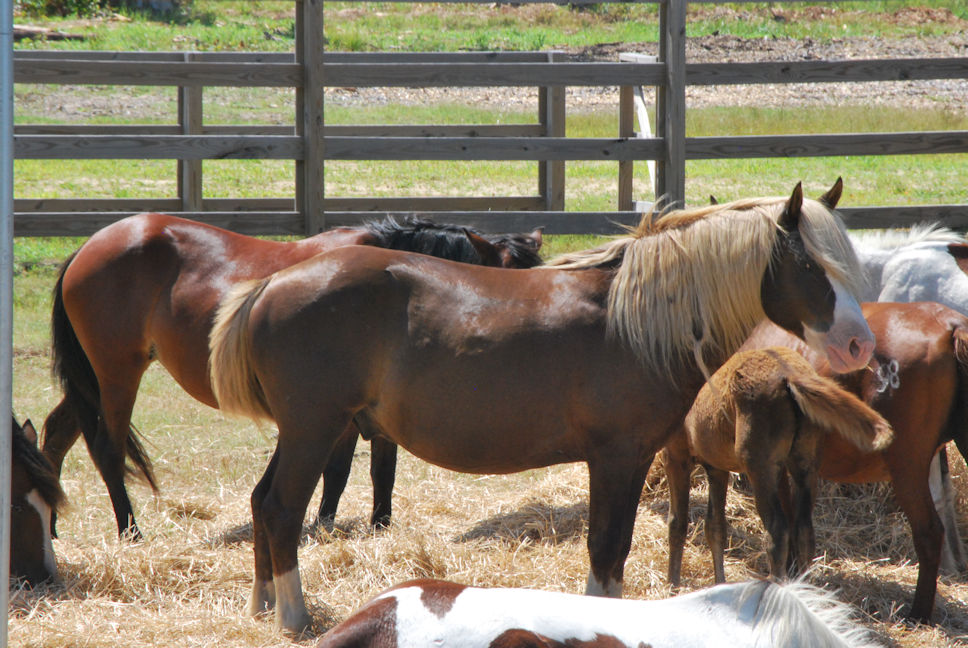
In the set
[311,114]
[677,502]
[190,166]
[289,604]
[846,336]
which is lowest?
[289,604]

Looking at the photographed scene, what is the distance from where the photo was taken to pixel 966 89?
780 inches

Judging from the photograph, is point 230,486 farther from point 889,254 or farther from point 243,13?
point 243,13

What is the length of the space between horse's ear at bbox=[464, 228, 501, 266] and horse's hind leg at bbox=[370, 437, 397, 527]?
1.12 meters

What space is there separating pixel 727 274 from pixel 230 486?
346cm

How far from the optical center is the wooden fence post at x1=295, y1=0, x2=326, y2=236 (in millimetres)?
6742

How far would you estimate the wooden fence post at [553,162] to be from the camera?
32.8 feet

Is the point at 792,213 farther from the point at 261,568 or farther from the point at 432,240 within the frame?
the point at 261,568

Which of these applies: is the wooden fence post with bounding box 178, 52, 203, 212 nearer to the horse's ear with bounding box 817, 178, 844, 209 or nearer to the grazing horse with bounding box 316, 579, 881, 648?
the horse's ear with bounding box 817, 178, 844, 209

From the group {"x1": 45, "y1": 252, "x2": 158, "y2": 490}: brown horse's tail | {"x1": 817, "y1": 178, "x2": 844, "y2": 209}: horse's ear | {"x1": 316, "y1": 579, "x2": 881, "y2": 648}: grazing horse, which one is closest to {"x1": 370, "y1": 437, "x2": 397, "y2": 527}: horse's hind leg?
{"x1": 45, "y1": 252, "x2": 158, "y2": 490}: brown horse's tail

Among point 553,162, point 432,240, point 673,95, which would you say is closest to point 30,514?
point 432,240

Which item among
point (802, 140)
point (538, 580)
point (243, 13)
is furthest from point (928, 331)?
point (243, 13)

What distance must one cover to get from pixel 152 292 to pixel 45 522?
1295 mm

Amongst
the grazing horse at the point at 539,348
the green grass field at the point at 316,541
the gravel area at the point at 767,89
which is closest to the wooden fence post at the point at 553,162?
the green grass field at the point at 316,541

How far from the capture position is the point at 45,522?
429cm
